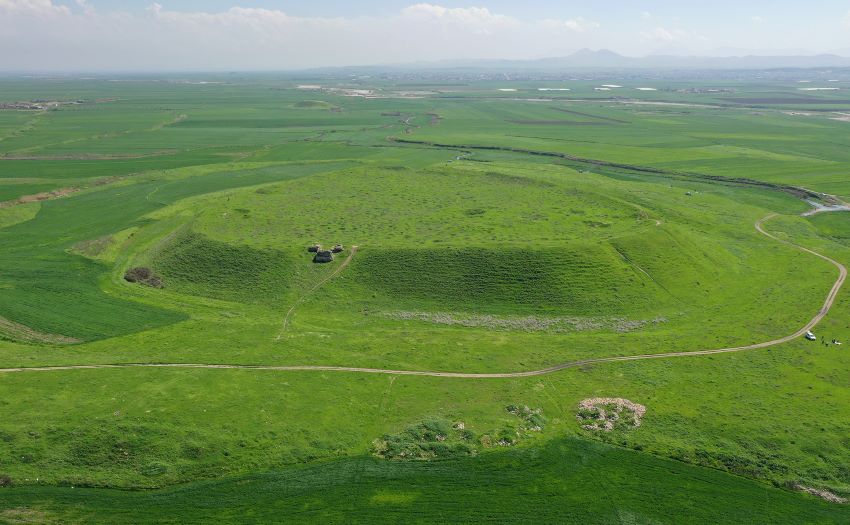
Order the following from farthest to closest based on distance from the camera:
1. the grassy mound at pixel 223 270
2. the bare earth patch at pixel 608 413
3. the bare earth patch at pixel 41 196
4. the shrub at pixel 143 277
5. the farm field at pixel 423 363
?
the bare earth patch at pixel 41 196, the shrub at pixel 143 277, the grassy mound at pixel 223 270, the bare earth patch at pixel 608 413, the farm field at pixel 423 363

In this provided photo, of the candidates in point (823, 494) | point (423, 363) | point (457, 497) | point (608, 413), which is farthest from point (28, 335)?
point (823, 494)

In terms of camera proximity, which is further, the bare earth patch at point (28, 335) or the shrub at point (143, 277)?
Result: the shrub at point (143, 277)

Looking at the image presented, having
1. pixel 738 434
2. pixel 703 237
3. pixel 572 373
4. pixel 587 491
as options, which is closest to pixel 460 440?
pixel 587 491

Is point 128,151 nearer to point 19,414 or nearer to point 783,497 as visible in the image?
point 19,414

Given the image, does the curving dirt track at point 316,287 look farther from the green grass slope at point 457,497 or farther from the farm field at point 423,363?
the green grass slope at point 457,497

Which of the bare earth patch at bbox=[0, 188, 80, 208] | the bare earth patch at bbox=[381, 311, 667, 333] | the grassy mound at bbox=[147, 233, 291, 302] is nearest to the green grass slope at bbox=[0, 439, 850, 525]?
the bare earth patch at bbox=[381, 311, 667, 333]

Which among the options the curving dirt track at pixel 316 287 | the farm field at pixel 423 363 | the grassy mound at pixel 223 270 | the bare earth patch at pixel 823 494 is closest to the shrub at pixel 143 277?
the farm field at pixel 423 363
